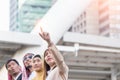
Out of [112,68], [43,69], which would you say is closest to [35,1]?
[112,68]

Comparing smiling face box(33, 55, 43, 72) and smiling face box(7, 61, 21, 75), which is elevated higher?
smiling face box(33, 55, 43, 72)

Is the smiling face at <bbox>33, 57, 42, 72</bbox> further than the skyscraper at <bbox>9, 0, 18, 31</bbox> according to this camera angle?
No

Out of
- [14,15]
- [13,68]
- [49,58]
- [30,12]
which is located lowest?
[14,15]

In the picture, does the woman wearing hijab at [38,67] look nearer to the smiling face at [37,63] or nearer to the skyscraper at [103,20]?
the smiling face at [37,63]

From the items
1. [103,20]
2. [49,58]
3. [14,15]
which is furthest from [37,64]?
[14,15]

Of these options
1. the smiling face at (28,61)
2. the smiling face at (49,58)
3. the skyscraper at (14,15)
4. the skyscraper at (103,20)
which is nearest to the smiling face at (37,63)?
the smiling face at (49,58)

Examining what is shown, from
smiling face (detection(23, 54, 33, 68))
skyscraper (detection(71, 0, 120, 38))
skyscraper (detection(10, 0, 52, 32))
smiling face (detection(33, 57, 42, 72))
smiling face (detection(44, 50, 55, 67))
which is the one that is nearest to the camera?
smiling face (detection(44, 50, 55, 67))

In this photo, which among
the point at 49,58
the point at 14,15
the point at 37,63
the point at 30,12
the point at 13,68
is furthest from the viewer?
the point at 14,15

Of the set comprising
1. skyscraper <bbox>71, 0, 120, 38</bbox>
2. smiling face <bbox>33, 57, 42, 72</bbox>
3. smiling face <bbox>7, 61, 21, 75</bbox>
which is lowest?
skyscraper <bbox>71, 0, 120, 38</bbox>

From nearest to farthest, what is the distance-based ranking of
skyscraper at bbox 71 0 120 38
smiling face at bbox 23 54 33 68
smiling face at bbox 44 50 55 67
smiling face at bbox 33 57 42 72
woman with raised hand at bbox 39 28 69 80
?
1. woman with raised hand at bbox 39 28 69 80
2. smiling face at bbox 44 50 55 67
3. smiling face at bbox 33 57 42 72
4. smiling face at bbox 23 54 33 68
5. skyscraper at bbox 71 0 120 38

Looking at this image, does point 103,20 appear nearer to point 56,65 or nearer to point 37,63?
point 37,63

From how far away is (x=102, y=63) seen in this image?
14.3 metres

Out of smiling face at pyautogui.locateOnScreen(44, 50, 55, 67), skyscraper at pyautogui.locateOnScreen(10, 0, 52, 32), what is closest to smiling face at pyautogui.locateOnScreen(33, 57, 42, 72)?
smiling face at pyautogui.locateOnScreen(44, 50, 55, 67)

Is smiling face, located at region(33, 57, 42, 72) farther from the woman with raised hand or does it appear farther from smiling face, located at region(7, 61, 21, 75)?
smiling face, located at region(7, 61, 21, 75)
